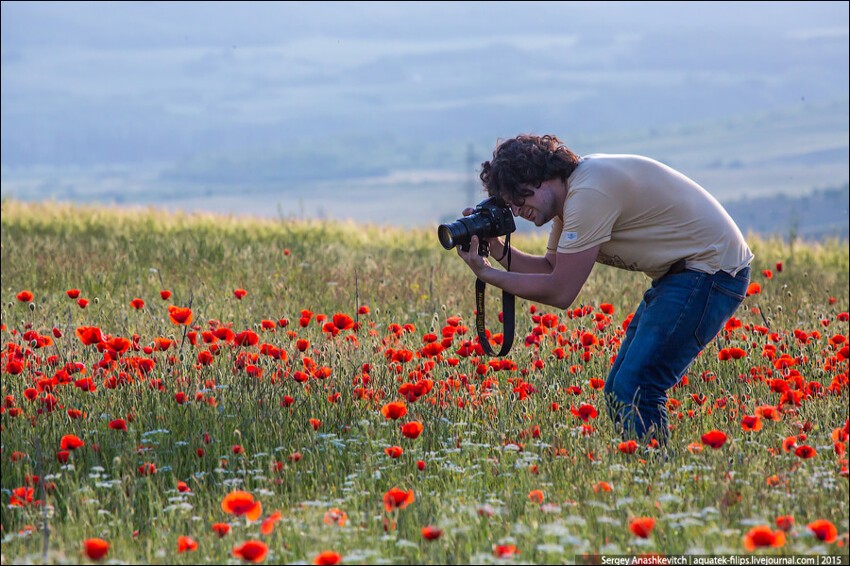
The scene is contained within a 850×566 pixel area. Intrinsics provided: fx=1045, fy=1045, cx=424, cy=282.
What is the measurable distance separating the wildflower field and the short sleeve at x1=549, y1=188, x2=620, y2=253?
2.23 feet

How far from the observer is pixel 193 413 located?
492cm

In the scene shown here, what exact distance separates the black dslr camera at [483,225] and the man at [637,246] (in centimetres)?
5

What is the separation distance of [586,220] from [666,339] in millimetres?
699

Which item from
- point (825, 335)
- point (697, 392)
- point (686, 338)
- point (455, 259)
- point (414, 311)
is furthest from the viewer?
point (455, 259)

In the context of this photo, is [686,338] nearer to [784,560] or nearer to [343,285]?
[784,560]

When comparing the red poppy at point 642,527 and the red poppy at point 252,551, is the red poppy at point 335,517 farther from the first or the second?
the red poppy at point 642,527

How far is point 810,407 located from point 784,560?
6.13 feet

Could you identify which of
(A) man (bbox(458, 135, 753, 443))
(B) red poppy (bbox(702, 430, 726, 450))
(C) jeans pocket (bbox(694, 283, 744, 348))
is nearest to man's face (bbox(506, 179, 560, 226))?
(A) man (bbox(458, 135, 753, 443))

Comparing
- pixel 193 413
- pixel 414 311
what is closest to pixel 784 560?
pixel 193 413

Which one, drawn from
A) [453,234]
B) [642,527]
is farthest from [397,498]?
[453,234]

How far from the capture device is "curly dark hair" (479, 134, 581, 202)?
4.84 m

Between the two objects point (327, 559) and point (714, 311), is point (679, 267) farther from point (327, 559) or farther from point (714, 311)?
point (327, 559)

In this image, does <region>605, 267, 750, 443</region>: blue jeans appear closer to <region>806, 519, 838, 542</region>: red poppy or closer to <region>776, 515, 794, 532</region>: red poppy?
<region>776, 515, 794, 532</region>: red poppy

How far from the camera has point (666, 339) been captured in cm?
488
